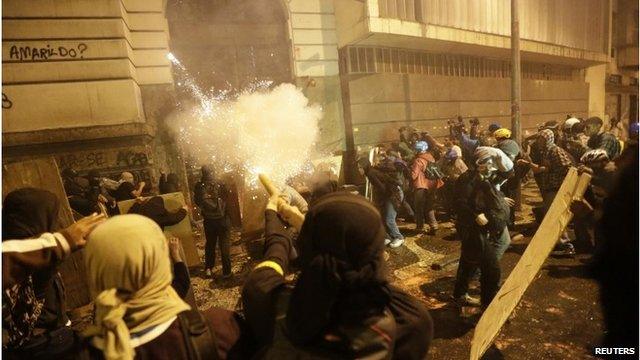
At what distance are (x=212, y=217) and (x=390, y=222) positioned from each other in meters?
3.29

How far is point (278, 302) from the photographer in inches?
61.9

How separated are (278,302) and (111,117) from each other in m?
8.22

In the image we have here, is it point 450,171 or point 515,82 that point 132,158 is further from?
point 515,82

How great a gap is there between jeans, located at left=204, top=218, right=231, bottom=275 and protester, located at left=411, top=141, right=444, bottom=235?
4.02 m

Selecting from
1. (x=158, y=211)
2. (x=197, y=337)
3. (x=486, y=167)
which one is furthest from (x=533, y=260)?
(x=158, y=211)

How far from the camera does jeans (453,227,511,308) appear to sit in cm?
386

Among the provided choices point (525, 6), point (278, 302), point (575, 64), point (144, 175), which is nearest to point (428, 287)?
point (278, 302)

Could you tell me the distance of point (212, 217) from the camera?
5.62 meters

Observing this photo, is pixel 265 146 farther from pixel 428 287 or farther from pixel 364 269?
pixel 364 269

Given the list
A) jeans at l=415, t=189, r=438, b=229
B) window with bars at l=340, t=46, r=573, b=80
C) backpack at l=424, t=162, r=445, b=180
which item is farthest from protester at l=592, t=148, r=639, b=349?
window with bars at l=340, t=46, r=573, b=80

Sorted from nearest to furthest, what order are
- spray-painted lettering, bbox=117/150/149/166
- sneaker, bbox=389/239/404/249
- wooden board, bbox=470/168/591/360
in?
wooden board, bbox=470/168/591/360, sneaker, bbox=389/239/404/249, spray-painted lettering, bbox=117/150/149/166

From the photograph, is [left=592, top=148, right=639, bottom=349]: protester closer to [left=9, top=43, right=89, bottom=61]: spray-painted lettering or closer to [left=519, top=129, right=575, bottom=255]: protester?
[left=519, top=129, right=575, bottom=255]: protester

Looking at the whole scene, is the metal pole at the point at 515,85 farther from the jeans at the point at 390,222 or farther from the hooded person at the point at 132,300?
the hooded person at the point at 132,300

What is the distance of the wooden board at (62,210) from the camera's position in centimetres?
373
